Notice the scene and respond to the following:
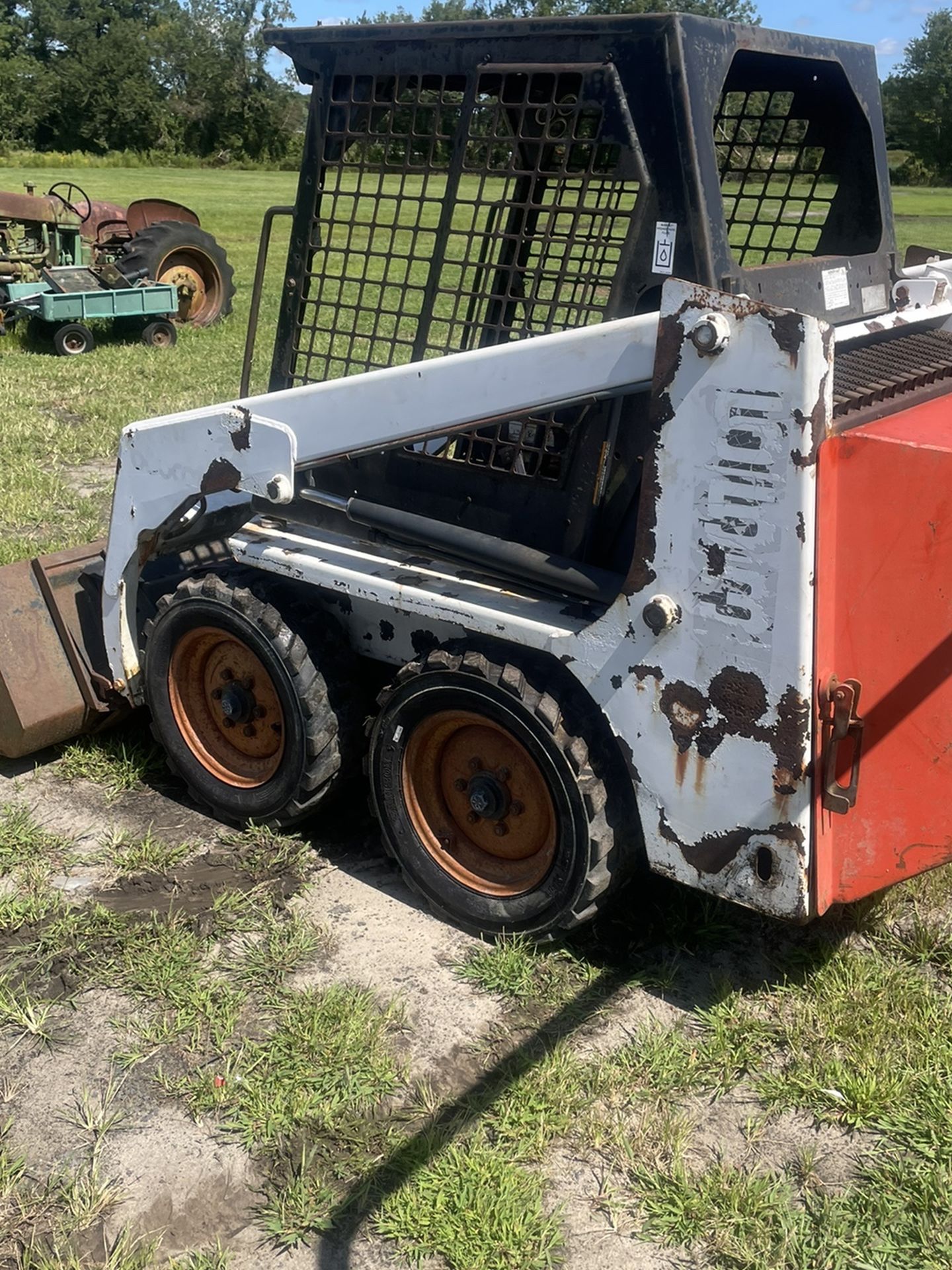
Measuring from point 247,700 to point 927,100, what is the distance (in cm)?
6623

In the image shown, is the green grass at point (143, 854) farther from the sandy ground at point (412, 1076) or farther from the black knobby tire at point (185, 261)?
the black knobby tire at point (185, 261)

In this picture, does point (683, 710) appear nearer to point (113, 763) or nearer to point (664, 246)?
point (664, 246)

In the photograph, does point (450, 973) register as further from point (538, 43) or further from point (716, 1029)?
point (538, 43)

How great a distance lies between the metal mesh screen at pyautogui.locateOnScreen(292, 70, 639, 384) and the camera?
9.90 ft

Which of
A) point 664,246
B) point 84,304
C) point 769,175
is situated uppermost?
point 769,175

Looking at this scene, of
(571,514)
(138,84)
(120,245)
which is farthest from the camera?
(138,84)

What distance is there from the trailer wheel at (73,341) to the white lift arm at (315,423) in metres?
7.94

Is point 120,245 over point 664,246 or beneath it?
beneath

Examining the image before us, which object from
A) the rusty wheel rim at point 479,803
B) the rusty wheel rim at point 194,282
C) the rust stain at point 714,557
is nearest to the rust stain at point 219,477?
the rusty wheel rim at point 479,803

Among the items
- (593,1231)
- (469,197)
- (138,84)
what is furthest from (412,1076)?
(138,84)

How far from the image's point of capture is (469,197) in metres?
3.17

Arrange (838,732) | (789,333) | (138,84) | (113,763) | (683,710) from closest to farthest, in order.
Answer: (789,333)
(838,732)
(683,710)
(113,763)
(138,84)

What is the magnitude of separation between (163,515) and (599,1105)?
6.65 ft

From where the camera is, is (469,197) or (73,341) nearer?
(469,197)
